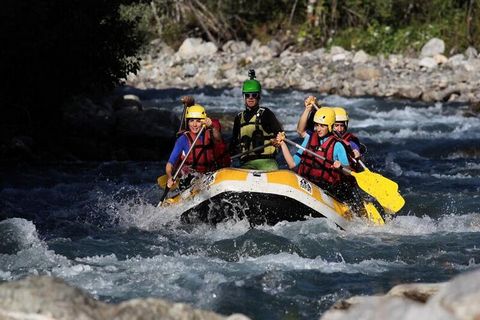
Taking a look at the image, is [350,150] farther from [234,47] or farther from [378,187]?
[234,47]

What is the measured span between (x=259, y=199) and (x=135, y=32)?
12220 mm

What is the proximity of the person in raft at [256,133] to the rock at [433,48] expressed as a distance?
15519mm

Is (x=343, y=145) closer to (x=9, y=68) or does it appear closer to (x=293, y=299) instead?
(x=293, y=299)

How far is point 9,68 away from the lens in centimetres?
1155

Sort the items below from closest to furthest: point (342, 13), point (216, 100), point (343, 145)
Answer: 1. point (343, 145)
2. point (216, 100)
3. point (342, 13)

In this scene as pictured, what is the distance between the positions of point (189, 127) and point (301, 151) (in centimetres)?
119

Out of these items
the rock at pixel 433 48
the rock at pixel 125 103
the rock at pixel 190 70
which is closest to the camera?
the rock at pixel 125 103

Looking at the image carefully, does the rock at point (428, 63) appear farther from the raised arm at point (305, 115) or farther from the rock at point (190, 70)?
the raised arm at point (305, 115)

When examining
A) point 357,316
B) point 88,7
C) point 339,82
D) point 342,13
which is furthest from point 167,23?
point 357,316

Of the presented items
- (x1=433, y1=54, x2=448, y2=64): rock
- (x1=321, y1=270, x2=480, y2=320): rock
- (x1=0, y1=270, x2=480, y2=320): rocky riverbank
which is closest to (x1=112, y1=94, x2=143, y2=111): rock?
(x1=433, y1=54, x2=448, y2=64): rock

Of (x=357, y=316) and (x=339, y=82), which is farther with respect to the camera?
(x=339, y=82)

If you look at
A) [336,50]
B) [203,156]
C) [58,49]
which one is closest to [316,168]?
[203,156]

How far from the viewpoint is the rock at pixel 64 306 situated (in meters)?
A: 3.61

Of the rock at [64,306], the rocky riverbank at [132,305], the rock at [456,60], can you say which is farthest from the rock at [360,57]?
the rock at [64,306]
